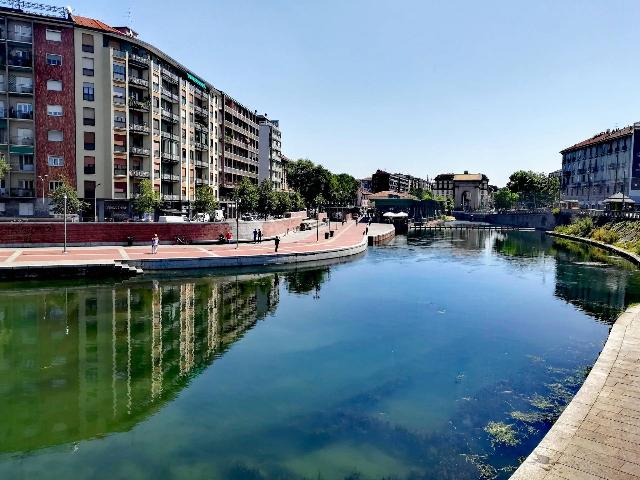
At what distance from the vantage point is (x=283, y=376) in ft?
66.7

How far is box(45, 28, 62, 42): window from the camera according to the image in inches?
2320

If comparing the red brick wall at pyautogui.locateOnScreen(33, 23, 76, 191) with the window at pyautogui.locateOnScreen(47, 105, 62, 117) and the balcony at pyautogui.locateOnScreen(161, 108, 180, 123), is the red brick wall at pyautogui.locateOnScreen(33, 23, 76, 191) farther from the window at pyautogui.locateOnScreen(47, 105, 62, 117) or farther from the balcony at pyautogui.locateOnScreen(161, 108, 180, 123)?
the balcony at pyautogui.locateOnScreen(161, 108, 180, 123)

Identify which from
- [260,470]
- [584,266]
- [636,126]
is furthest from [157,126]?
[636,126]

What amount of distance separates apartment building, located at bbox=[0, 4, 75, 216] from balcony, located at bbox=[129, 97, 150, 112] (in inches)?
278

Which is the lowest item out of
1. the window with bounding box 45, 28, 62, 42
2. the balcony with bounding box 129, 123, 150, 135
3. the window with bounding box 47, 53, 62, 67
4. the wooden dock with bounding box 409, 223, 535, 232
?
the wooden dock with bounding box 409, 223, 535, 232

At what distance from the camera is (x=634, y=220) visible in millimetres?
77188

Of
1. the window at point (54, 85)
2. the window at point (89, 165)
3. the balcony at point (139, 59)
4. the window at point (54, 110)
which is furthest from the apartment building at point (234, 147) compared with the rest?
the window at point (54, 85)

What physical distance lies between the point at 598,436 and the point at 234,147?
308ft

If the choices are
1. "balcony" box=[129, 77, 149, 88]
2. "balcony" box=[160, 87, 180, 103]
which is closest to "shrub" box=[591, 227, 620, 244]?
"balcony" box=[160, 87, 180, 103]

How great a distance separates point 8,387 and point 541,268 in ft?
171

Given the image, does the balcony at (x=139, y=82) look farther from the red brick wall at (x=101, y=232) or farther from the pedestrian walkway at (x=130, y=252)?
the pedestrian walkway at (x=130, y=252)

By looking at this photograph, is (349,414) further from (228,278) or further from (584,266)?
(584,266)

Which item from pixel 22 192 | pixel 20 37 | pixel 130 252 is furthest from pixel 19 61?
pixel 130 252

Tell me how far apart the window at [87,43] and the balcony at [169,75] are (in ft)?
33.5
